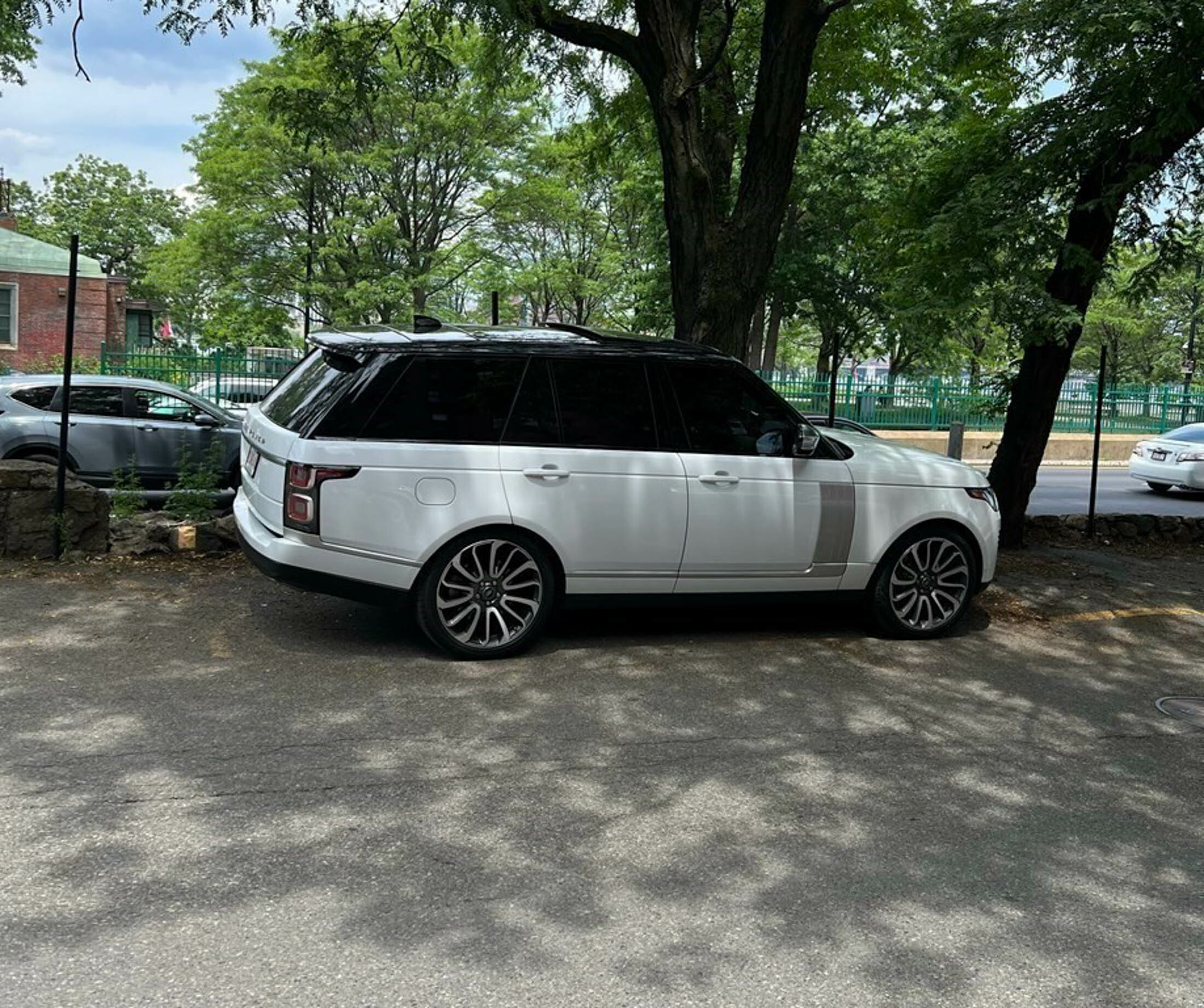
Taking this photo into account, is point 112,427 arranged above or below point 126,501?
above

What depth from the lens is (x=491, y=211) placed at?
105 feet

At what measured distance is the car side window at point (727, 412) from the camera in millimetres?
6574

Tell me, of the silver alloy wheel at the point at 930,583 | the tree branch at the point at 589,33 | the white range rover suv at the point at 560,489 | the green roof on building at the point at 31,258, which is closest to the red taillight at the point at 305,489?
the white range rover suv at the point at 560,489

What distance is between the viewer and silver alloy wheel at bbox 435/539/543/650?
604cm

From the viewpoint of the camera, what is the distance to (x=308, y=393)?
243 inches

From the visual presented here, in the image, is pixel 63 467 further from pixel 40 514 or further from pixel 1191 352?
pixel 1191 352

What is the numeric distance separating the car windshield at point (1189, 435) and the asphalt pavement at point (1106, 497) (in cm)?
111

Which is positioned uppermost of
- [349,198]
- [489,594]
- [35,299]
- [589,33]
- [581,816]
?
[349,198]

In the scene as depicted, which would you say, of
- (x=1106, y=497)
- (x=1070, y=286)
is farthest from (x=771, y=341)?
(x=1070, y=286)

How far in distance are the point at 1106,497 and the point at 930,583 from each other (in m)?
15.3

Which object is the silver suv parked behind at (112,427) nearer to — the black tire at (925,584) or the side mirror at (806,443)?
the side mirror at (806,443)

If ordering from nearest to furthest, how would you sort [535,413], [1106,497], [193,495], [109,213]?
[535,413]
[193,495]
[1106,497]
[109,213]

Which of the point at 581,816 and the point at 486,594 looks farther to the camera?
the point at 486,594

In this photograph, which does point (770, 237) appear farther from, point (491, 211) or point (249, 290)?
point (249, 290)
